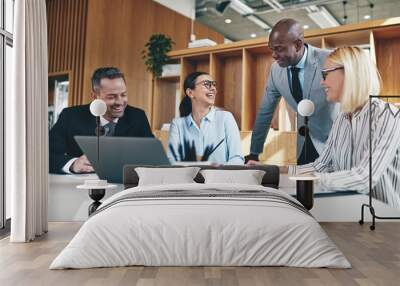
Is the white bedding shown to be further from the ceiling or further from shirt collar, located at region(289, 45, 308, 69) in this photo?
the ceiling

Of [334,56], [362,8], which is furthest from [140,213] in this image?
[362,8]

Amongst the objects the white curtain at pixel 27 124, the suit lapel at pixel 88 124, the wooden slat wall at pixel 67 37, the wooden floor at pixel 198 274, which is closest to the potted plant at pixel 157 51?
the wooden slat wall at pixel 67 37

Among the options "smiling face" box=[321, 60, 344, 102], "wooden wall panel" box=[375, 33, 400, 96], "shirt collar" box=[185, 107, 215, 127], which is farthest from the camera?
"shirt collar" box=[185, 107, 215, 127]

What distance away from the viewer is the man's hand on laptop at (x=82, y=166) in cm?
596

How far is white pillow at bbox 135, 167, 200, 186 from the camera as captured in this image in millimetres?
5449

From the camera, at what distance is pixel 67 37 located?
6.12 metres

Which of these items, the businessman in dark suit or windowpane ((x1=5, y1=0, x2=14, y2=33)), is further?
the businessman in dark suit

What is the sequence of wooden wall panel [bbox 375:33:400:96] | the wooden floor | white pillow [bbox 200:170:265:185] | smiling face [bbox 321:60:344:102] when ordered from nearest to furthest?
the wooden floor < white pillow [bbox 200:170:265:185] < wooden wall panel [bbox 375:33:400:96] < smiling face [bbox 321:60:344:102]

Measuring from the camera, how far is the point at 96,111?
5.75 meters

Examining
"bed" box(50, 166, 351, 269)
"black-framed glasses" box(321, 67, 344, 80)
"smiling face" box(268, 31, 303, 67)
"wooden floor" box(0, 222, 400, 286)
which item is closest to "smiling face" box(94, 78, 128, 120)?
"smiling face" box(268, 31, 303, 67)

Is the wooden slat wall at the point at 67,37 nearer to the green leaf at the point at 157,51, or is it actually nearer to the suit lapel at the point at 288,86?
the green leaf at the point at 157,51

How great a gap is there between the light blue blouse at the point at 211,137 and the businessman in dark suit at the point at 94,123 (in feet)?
1.24

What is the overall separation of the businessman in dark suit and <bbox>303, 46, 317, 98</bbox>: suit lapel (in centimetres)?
204

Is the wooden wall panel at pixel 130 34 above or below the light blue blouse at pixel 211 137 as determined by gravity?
above
